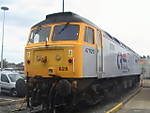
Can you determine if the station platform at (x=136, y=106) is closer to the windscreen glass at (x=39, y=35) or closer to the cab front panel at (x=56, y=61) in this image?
the cab front panel at (x=56, y=61)

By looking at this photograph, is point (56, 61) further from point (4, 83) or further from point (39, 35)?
point (4, 83)

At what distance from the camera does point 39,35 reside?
10961 millimetres

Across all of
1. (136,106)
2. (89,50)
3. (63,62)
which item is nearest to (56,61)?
(63,62)

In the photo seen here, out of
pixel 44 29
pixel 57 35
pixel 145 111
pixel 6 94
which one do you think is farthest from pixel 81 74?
pixel 6 94

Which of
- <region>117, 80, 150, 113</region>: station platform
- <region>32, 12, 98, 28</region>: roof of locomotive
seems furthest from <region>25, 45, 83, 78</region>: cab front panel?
<region>117, 80, 150, 113</region>: station platform

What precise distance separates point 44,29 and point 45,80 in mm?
2034

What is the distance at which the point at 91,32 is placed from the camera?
10.9m

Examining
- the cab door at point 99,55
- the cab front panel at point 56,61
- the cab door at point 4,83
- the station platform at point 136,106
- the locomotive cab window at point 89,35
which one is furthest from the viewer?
the cab door at point 4,83

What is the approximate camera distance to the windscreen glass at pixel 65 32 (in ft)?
33.4

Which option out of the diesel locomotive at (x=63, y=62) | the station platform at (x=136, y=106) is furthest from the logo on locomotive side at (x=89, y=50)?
the station platform at (x=136, y=106)

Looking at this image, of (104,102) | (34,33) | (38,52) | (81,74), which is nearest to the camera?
(81,74)

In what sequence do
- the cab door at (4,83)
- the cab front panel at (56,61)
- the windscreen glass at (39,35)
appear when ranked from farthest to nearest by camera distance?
the cab door at (4,83) < the windscreen glass at (39,35) < the cab front panel at (56,61)

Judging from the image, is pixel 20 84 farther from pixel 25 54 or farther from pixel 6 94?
pixel 6 94

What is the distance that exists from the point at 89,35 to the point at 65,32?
3.27 feet
